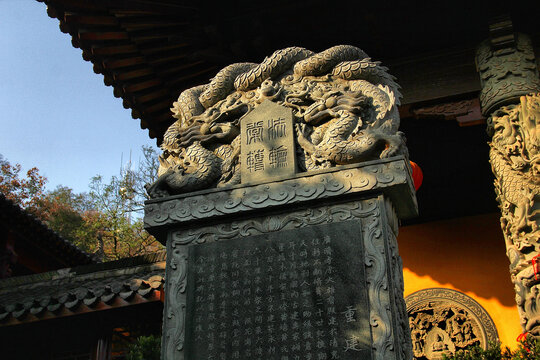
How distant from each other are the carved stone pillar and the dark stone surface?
258 cm

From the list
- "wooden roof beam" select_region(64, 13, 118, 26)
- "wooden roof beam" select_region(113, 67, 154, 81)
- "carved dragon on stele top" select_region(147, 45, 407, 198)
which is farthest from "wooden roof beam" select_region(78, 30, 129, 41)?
A: "carved dragon on stele top" select_region(147, 45, 407, 198)

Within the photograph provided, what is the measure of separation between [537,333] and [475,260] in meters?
3.39

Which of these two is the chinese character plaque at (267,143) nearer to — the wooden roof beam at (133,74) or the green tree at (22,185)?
the wooden roof beam at (133,74)

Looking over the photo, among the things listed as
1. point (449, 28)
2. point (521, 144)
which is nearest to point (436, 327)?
point (521, 144)

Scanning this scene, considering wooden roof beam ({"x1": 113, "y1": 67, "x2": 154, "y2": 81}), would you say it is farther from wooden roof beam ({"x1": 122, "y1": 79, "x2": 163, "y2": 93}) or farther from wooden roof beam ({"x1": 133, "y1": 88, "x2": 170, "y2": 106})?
wooden roof beam ({"x1": 133, "y1": 88, "x2": 170, "y2": 106})

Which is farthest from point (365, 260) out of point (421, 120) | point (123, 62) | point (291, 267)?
point (123, 62)

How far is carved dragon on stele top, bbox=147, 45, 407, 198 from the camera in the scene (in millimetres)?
4387

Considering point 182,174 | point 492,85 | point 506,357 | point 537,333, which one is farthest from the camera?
point 492,85

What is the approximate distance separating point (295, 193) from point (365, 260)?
657 mm

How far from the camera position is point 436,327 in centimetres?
846

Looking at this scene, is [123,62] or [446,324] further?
[446,324]

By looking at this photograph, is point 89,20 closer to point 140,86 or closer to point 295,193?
point 140,86

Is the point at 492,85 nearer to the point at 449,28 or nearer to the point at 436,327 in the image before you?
the point at 449,28

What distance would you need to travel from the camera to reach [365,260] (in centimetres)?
389
